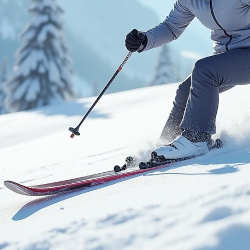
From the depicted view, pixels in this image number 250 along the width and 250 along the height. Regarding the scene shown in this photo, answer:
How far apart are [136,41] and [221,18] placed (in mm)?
976

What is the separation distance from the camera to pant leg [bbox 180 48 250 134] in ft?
14.1

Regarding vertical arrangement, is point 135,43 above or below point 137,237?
above

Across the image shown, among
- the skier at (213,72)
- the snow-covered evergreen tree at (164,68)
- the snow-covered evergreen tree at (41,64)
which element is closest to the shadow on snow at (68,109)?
the skier at (213,72)

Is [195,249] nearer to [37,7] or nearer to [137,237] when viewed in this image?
[137,237]

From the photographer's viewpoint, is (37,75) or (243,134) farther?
(37,75)

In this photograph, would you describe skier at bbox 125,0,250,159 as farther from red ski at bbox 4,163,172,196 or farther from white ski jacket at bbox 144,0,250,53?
red ski at bbox 4,163,172,196

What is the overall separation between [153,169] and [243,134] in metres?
1.12

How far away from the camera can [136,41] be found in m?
4.96

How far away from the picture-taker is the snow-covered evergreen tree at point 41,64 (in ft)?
84.3

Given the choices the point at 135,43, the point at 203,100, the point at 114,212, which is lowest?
the point at 114,212

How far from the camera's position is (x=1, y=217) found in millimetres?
3453

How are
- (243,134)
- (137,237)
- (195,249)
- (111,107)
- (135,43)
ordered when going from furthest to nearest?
1. (111,107)
2. (135,43)
3. (243,134)
4. (137,237)
5. (195,249)

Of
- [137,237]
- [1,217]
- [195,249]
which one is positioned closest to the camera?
[195,249]

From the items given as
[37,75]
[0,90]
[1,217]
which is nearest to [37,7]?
[37,75]
